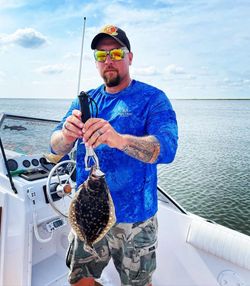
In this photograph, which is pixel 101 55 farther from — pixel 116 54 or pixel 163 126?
pixel 163 126

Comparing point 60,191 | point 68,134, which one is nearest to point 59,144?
point 68,134

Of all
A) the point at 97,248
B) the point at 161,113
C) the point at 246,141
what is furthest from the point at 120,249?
the point at 246,141

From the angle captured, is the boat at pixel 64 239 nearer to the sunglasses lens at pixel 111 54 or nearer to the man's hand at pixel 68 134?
the man's hand at pixel 68 134

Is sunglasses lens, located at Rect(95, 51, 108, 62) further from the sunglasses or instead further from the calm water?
the calm water

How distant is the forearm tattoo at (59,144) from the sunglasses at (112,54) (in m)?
0.53

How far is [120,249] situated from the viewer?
1974 millimetres

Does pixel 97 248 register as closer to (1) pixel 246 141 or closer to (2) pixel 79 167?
(2) pixel 79 167

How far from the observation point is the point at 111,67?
184 cm

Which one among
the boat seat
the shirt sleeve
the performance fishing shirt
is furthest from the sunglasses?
the boat seat

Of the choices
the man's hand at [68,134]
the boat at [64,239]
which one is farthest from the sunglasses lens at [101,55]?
the boat at [64,239]

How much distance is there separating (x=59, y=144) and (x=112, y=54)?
0.65 m

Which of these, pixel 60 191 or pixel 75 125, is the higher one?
pixel 75 125

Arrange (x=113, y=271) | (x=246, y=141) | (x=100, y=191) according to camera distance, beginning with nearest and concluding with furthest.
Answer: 1. (x=100, y=191)
2. (x=113, y=271)
3. (x=246, y=141)

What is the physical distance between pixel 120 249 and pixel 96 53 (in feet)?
4.15
